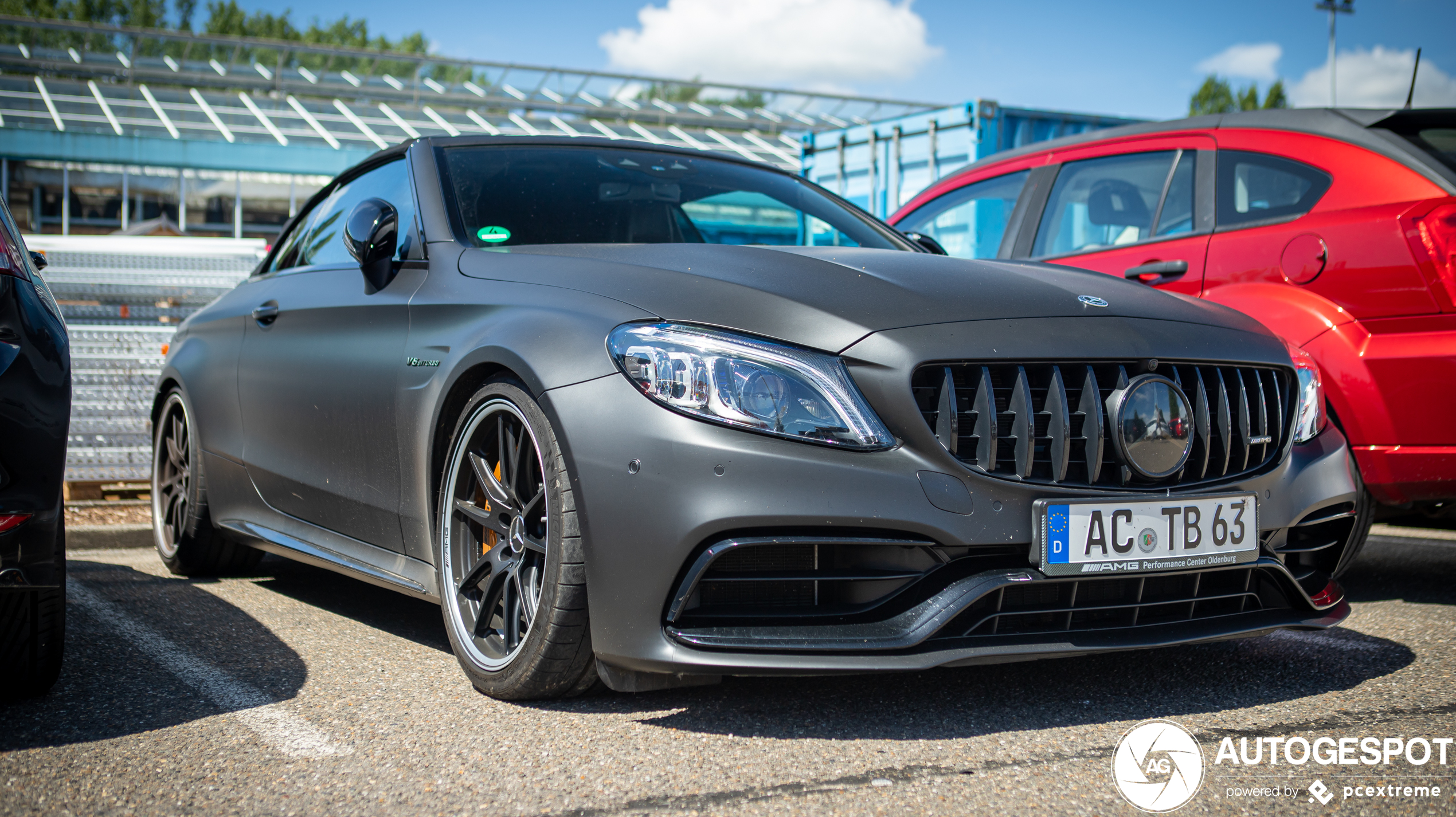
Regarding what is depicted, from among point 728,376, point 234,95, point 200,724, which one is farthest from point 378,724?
point 234,95

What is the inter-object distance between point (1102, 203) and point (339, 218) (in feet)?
10.0

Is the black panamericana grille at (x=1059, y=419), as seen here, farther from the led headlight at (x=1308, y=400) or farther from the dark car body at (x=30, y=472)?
the dark car body at (x=30, y=472)

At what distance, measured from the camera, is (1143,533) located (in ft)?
8.38

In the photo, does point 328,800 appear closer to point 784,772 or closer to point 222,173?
point 784,772

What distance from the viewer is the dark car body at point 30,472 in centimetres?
252

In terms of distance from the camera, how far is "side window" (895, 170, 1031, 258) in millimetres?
5480

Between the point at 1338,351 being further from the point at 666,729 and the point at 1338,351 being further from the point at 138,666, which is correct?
the point at 138,666

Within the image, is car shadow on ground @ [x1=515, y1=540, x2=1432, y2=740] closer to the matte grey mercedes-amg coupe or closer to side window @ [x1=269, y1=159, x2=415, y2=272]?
the matte grey mercedes-amg coupe

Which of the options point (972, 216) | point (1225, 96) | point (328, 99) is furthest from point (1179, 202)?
point (1225, 96)

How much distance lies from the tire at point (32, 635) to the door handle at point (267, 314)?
4.78 ft

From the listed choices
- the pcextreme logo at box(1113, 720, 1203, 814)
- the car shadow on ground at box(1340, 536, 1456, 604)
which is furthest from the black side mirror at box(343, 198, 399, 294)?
the car shadow on ground at box(1340, 536, 1456, 604)

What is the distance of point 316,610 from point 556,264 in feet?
5.82

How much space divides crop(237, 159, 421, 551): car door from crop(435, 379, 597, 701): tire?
1.10 feet

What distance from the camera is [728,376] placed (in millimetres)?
2420
